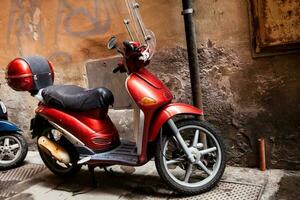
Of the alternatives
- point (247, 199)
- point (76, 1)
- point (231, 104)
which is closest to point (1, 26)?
point (76, 1)

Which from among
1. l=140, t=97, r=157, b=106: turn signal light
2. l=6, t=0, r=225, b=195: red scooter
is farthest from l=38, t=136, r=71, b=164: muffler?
l=140, t=97, r=157, b=106: turn signal light

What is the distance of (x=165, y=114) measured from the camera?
303 cm

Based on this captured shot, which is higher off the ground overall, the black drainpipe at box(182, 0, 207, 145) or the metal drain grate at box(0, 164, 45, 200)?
the black drainpipe at box(182, 0, 207, 145)

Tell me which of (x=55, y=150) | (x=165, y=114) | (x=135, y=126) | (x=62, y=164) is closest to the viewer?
(x=165, y=114)

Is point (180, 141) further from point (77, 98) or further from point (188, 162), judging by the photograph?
point (77, 98)

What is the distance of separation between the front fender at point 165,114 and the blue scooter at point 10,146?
2.06 metres

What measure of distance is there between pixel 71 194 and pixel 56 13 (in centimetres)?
230

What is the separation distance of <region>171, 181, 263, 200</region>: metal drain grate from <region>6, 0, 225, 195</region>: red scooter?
0.07 metres

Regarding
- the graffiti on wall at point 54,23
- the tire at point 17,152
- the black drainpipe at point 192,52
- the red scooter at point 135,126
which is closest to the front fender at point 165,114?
the red scooter at point 135,126

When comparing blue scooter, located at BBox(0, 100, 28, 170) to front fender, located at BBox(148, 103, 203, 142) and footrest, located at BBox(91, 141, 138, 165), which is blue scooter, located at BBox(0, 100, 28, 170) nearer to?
footrest, located at BBox(91, 141, 138, 165)

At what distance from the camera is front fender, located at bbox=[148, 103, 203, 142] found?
9.92 ft

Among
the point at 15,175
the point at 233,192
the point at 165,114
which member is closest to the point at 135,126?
the point at 165,114

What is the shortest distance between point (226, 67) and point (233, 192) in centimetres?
123

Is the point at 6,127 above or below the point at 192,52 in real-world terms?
below
